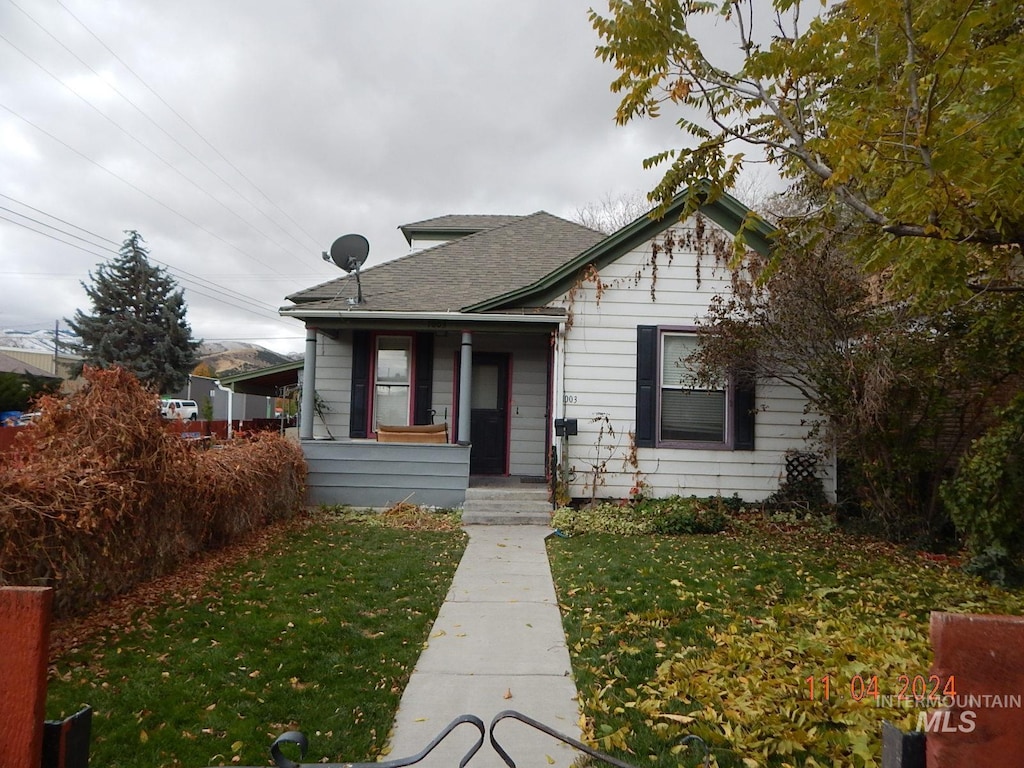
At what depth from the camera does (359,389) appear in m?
11.4

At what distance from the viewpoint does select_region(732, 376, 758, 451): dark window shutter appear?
9469mm

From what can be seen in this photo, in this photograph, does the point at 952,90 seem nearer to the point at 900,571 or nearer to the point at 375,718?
the point at 900,571

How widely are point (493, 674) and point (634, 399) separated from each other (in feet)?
20.2

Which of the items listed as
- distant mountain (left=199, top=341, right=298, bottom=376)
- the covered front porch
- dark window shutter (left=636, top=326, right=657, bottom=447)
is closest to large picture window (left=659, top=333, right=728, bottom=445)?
dark window shutter (left=636, top=326, right=657, bottom=447)

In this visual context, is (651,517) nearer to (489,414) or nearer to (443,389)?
(489,414)

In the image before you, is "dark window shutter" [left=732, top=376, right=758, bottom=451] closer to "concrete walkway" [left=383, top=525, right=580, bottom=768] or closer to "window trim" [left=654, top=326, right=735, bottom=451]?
"window trim" [left=654, top=326, right=735, bottom=451]

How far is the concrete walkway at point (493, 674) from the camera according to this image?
3.24m

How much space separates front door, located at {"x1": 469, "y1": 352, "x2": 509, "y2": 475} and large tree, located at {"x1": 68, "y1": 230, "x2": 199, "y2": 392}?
29744 millimetres

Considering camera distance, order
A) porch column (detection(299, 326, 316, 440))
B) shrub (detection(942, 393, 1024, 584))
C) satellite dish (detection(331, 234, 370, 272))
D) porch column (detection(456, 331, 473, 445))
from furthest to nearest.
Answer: satellite dish (detection(331, 234, 370, 272)) < porch column (detection(299, 326, 316, 440)) < porch column (detection(456, 331, 473, 445)) < shrub (detection(942, 393, 1024, 584))

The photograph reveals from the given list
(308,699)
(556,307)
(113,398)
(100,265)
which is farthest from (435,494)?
(100,265)

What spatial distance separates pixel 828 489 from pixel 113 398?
30.4ft

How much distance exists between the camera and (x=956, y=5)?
408 centimetres

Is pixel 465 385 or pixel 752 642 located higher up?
pixel 465 385

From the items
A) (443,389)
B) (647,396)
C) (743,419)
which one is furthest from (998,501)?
(443,389)
